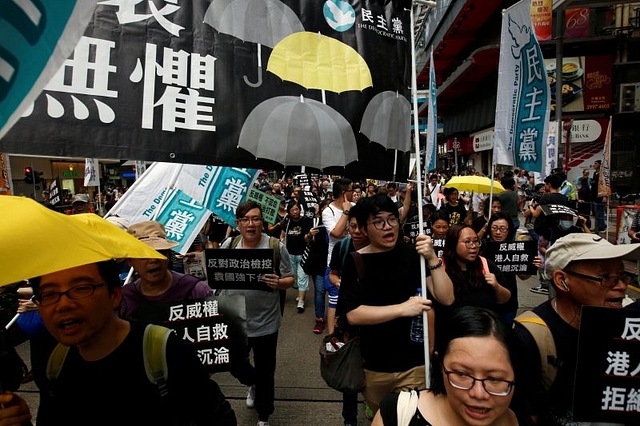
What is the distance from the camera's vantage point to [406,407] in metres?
1.44

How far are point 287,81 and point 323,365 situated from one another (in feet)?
6.01

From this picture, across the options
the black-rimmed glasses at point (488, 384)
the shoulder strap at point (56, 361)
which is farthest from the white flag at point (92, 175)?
the black-rimmed glasses at point (488, 384)

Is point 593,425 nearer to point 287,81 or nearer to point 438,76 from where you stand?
point 287,81

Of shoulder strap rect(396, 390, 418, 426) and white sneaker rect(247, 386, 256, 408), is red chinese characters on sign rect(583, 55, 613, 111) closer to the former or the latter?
white sneaker rect(247, 386, 256, 408)

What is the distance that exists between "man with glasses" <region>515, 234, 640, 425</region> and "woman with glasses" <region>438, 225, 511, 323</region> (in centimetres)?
110

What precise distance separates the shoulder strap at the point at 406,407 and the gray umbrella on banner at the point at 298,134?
136 centimetres

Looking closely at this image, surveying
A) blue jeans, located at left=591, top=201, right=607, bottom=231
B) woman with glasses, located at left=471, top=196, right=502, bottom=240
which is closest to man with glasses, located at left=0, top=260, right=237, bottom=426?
woman with glasses, located at left=471, top=196, right=502, bottom=240

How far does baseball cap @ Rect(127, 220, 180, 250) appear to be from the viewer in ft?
9.44

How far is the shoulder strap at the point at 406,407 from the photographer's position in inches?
55.8

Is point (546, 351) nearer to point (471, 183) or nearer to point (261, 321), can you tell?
point (261, 321)

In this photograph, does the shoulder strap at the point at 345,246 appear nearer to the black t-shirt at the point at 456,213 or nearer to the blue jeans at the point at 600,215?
the black t-shirt at the point at 456,213

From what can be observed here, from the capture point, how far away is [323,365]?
9.27 feet

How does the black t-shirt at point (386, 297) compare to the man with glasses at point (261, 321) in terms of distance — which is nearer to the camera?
the black t-shirt at point (386, 297)

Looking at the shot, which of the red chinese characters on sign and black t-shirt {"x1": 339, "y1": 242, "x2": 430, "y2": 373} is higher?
the red chinese characters on sign
